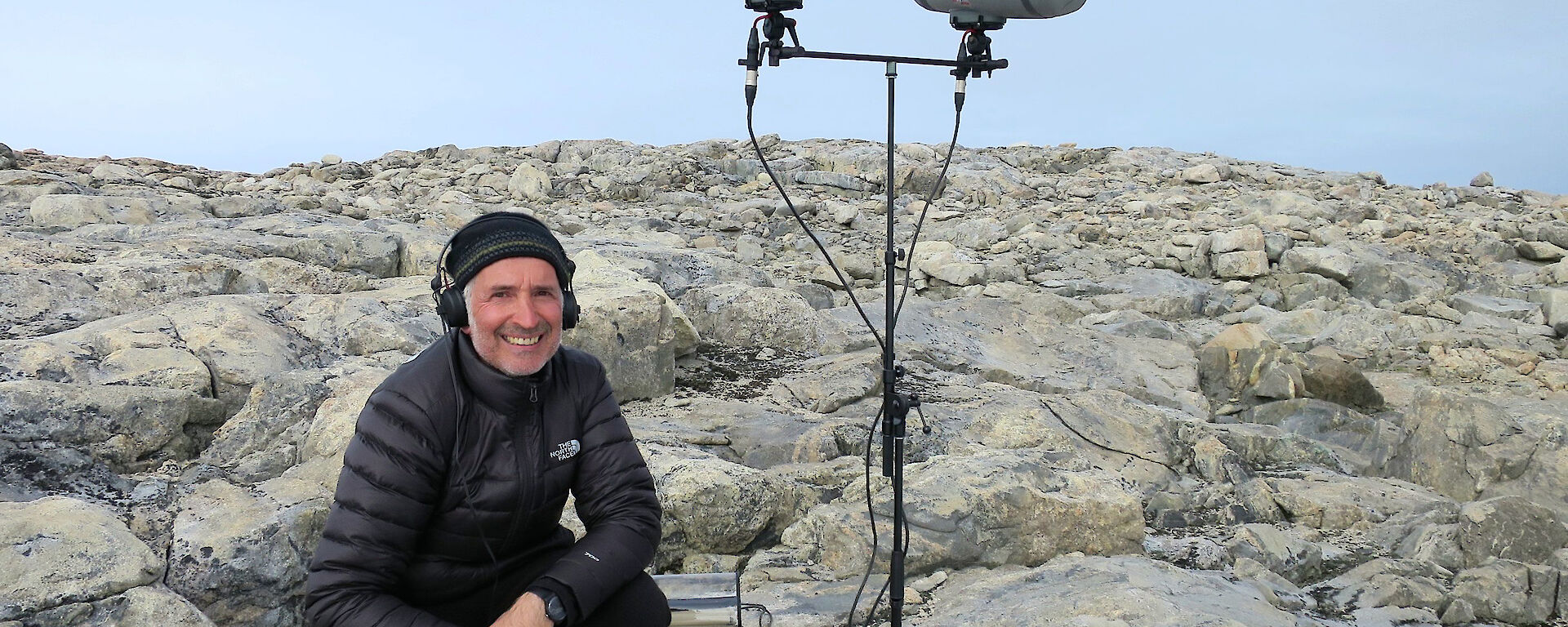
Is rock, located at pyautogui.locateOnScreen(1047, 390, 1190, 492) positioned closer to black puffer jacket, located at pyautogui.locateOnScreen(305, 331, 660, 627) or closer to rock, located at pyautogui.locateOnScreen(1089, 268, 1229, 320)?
black puffer jacket, located at pyautogui.locateOnScreen(305, 331, 660, 627)

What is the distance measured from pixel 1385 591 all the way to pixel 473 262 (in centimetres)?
409

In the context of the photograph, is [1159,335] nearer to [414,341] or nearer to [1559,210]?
[414,341]

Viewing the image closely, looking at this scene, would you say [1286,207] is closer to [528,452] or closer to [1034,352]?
[1034,352]

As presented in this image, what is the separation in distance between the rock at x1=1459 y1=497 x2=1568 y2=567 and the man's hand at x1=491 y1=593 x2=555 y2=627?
4485 mm

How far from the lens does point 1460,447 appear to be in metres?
6.44

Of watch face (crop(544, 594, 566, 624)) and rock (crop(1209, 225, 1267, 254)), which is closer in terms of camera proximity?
watch face (crop(544, 594, 566, 624))

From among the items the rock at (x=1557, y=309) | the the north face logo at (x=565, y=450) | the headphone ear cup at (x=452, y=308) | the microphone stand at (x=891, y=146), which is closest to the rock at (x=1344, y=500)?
the microphone stand at (x=891, y=146)

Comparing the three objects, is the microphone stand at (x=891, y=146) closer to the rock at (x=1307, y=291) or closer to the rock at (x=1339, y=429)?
the rock at (x=1339, y=429)

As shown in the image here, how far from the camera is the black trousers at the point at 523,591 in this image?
293 cm

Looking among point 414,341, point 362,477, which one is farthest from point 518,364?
point 414,341

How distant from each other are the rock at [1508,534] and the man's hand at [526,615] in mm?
4485

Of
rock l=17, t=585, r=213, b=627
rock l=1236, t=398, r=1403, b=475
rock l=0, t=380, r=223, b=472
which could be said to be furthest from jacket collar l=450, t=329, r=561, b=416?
rock l=1236, t=398, r=1403, b=475

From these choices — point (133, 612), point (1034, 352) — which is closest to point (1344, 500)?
point (1034, 352)

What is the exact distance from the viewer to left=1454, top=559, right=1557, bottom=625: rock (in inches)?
170
